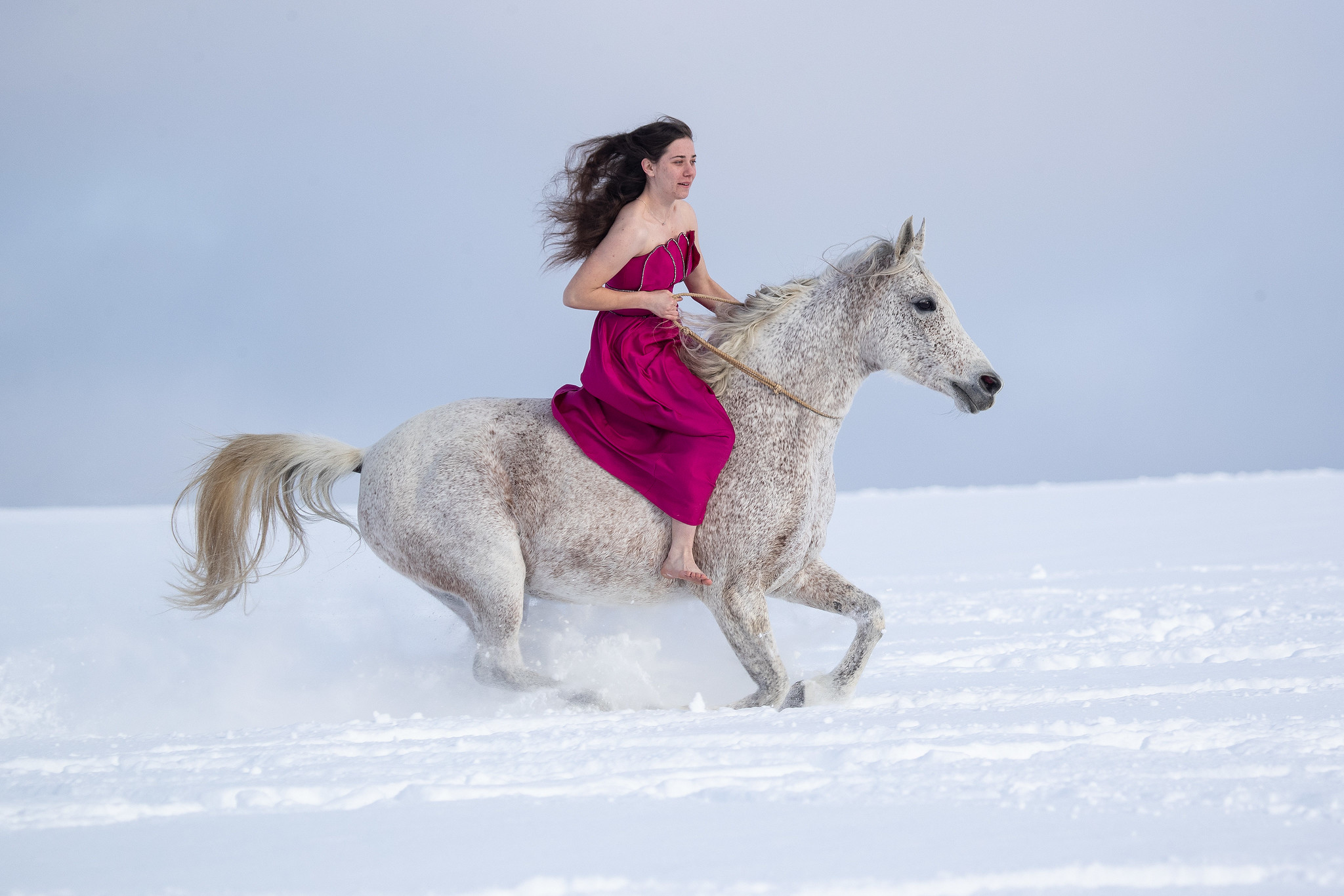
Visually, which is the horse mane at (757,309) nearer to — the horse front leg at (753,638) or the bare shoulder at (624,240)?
the bare shoulder at (624,240)

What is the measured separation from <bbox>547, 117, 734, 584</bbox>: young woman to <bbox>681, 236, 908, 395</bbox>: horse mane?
7 cm

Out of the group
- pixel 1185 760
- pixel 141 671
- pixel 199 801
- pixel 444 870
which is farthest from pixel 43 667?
pixel 1185 760

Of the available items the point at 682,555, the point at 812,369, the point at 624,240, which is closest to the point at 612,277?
the point at 624,240

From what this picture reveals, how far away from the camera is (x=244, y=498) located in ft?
13.1

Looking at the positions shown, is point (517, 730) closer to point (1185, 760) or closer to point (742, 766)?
point (742, 766)

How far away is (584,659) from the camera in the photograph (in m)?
4.10

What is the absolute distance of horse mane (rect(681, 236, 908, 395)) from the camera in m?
3.65

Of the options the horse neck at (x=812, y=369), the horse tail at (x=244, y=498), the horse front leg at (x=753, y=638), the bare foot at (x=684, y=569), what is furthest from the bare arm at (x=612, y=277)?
the horse tail at (x=244, y=498)

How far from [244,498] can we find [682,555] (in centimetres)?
194

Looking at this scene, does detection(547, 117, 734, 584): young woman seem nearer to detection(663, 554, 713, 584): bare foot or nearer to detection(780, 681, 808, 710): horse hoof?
detection(663, 554, 713, 584): bare foot

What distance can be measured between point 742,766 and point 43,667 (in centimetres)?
387

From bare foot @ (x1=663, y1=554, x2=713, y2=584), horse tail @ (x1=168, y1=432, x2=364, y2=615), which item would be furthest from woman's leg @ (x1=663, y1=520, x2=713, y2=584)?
horse tail @ (x1=168, y1=432, x2=364, y2=615)

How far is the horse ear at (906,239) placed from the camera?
11.7ft

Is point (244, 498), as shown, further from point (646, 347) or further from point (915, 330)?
point (915, 330)
